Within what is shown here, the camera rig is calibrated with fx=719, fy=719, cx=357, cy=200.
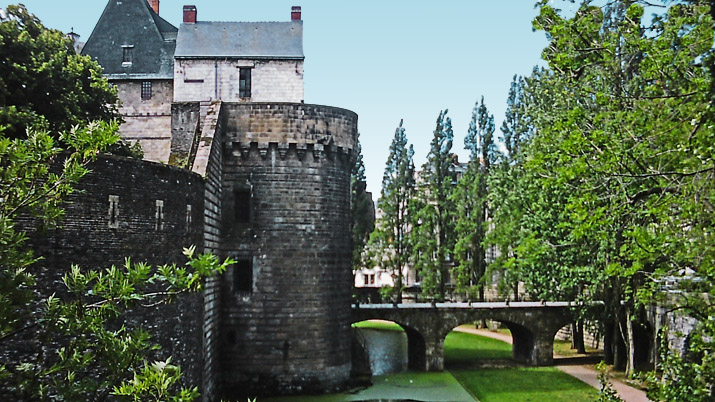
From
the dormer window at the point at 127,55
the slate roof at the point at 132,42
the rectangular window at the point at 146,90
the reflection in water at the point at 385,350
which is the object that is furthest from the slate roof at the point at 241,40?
the reflection in water at the point at 385,350

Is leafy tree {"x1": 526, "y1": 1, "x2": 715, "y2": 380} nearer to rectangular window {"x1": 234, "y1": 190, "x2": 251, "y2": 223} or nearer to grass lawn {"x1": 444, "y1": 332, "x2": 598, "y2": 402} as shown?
grass lawn {"x1": 444, "y1": 332, "x2": 598, "y2": 402}

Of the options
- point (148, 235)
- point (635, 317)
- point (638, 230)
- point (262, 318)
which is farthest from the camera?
point (635, 317)

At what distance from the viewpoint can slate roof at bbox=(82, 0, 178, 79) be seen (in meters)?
33.5

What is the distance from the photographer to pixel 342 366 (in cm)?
2612

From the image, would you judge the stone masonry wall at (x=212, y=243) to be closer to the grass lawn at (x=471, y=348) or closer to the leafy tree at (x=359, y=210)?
the grass lawn at (x=471, y=348)

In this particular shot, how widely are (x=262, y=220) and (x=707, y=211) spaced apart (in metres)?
15.8

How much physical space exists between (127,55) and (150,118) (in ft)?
11.7

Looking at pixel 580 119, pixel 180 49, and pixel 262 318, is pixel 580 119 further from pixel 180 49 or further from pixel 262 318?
pixel 180 49

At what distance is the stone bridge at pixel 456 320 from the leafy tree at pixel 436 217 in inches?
503

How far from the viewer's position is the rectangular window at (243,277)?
2491 cm

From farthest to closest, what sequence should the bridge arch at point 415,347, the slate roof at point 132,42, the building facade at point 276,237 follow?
the slate roof at point 132,42 → the bridge arch at point 415,347 → the building facade at point 276,237

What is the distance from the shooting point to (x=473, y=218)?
4938cm

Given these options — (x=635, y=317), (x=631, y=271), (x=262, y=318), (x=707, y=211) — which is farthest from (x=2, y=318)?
(x=635, y=317)

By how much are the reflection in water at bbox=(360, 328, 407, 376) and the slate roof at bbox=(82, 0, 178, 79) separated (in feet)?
54.7
